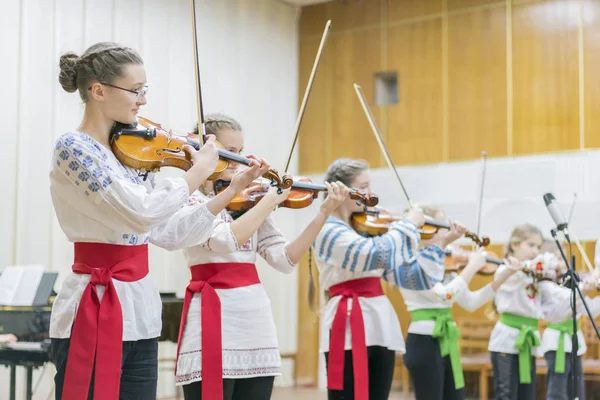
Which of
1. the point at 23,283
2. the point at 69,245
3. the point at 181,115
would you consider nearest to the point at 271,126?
the point at 181,115

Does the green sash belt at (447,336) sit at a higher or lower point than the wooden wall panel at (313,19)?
lower

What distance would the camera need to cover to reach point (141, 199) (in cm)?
193

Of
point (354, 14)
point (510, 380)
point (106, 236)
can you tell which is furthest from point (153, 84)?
point (106, 236)

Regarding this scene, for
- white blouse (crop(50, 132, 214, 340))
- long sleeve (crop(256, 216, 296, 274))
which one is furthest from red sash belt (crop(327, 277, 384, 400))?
white blouse (crop(50, 132, 214, 340))

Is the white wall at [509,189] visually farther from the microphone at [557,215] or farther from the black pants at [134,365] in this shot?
the black pants at [134,365]

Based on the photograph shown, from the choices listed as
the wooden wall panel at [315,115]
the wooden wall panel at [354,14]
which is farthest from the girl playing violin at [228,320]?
the wooden wall panel at [354,14]

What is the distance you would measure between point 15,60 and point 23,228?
134cm

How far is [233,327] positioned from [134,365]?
1.66ft

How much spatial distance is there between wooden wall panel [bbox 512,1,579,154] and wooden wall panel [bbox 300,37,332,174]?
2.20 meters

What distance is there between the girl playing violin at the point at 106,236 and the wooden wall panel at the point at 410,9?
6608 mm

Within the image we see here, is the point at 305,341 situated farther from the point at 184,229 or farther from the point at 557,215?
the point at 184,229

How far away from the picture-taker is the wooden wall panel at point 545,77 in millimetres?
7301

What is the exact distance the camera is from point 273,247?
2.76 metres

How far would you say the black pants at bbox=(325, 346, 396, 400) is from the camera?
3.19 m
